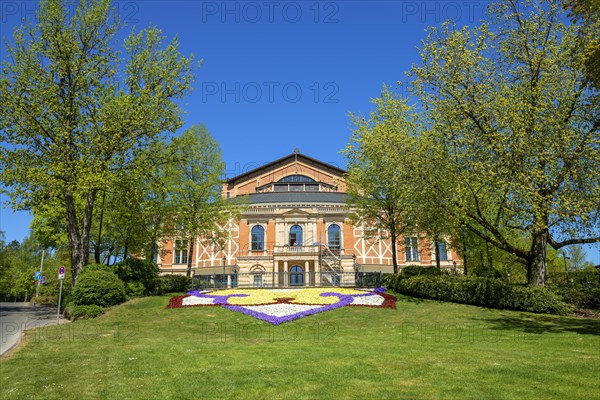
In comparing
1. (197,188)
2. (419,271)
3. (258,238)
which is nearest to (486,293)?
(419,271)

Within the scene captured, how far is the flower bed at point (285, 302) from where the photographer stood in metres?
20.0

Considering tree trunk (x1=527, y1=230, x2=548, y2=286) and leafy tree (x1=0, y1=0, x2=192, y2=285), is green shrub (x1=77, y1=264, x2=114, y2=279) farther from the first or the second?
tree trunk (x1=527, y1=230, x2=548, y2=286)

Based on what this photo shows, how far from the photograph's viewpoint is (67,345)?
13273mm

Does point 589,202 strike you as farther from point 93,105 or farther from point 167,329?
point 93,105

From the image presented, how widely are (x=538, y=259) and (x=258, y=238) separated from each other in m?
31.9

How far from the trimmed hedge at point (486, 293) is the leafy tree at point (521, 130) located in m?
1.64

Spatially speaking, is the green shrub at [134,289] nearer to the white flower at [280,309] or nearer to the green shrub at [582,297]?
the white flower at [280,309]

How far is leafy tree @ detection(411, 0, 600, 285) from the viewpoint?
18.0 m

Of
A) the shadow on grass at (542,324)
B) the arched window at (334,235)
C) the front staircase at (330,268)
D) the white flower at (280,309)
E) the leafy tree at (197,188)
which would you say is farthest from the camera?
the arched window at (334,235)

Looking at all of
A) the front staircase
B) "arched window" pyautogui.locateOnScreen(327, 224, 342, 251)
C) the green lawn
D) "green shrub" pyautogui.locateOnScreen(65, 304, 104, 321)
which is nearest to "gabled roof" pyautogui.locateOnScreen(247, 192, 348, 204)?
"arched window" pyautogui.locateOnScreen(327, 224, 342, 251)

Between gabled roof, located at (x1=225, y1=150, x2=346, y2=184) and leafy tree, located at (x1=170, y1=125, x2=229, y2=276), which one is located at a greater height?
gabled roof, located at (x1=225, y1=150, x2=346, y2=184)

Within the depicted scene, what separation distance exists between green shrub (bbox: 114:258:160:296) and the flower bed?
94.5 inches

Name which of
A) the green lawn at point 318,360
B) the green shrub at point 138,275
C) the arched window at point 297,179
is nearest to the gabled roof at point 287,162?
the arched window at point 297,179

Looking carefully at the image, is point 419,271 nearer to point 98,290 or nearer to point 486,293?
point 486,293
